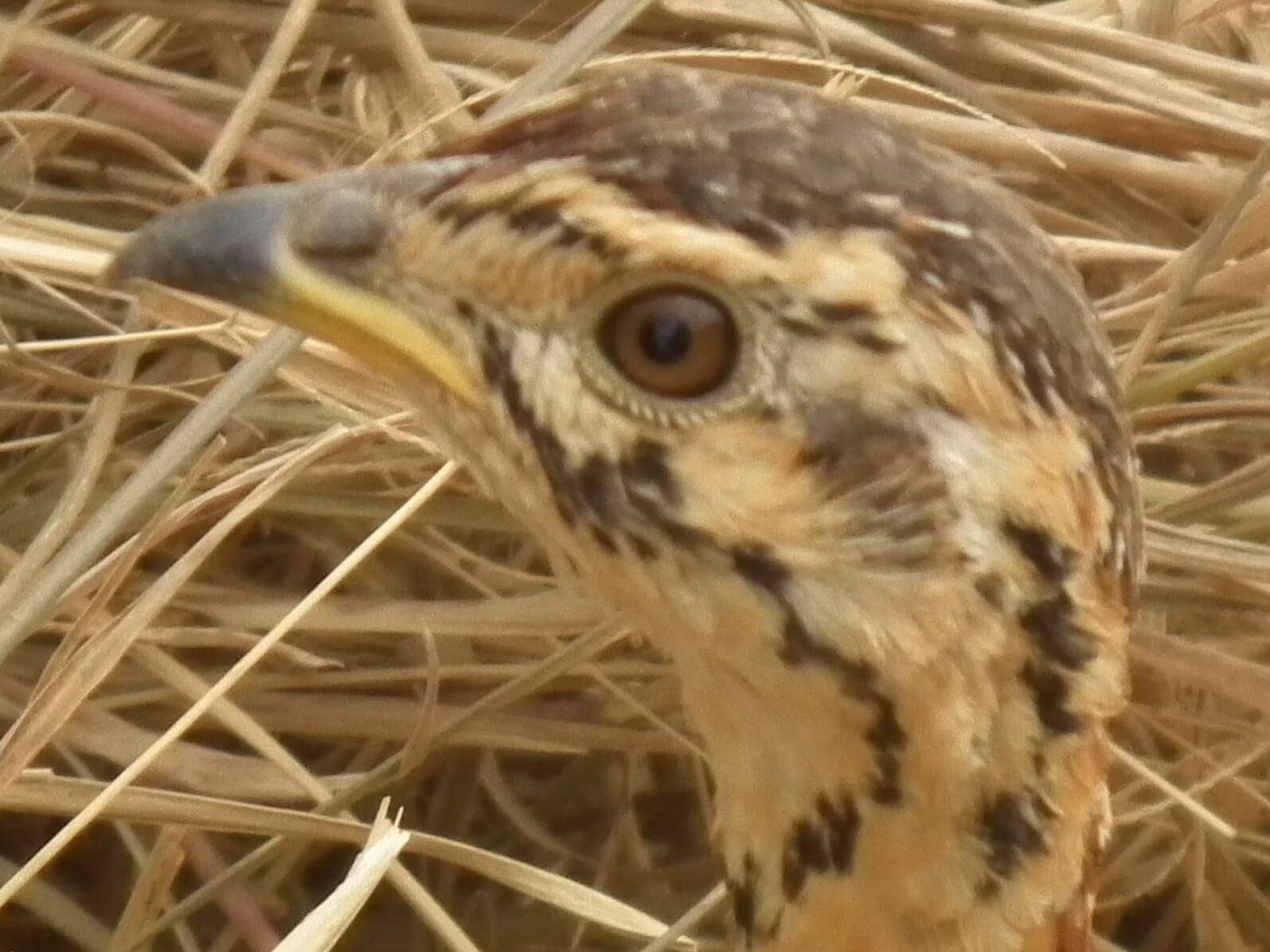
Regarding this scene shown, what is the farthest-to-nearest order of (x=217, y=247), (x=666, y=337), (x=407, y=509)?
(x=407, y=509) → (x=217, y=247) → (x=666, y=337)

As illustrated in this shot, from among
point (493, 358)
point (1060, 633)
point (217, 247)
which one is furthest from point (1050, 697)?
point (217, 247)

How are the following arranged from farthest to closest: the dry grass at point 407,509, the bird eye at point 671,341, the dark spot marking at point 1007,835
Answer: the dry grass at point 407,509
the dark spot marking at point 1007,835
the bird eye at point 671,341

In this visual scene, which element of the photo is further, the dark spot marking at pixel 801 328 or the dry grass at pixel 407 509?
the dry grass at pixel 407 509

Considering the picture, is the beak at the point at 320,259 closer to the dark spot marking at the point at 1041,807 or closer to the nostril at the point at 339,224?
the nostril at the point at 339,224

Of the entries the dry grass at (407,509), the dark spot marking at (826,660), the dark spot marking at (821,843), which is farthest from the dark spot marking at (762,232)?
the dry grass at (407,509)

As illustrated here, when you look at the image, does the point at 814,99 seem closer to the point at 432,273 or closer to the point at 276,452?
the point at 432,273

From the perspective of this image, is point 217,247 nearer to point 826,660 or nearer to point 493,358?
point 493,358

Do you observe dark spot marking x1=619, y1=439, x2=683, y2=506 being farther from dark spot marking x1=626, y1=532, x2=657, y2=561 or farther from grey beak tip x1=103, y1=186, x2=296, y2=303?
grey beak tip x1=103, y1=186, x2=296, y2=303

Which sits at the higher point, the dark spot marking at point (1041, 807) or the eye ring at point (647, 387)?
the eye ring at point (647, 387)
